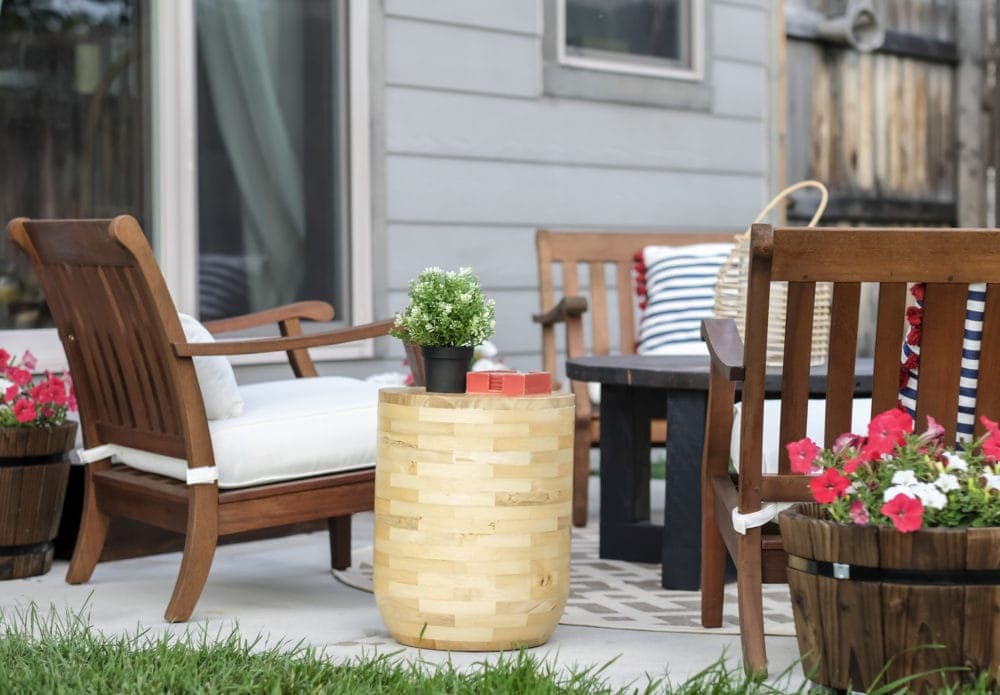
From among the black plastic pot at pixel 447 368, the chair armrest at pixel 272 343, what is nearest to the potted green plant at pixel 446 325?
the black plastic pot at pixel 447 368

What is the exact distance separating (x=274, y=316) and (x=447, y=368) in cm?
128

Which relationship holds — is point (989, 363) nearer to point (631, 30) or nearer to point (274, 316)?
point (274, 316)

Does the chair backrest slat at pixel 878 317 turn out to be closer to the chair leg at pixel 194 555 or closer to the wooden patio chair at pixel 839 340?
the wooden patio chair at pixel 839 340

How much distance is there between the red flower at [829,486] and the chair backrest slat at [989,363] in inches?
17.1

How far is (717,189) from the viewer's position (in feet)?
21.0

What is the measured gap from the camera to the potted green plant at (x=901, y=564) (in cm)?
235

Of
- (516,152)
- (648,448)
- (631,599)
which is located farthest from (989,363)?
(516,152)

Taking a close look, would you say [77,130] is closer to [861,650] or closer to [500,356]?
[500,356]

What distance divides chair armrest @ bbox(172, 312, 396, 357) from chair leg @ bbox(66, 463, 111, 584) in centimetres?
58

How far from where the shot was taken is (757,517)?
2744mm

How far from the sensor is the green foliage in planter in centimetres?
302

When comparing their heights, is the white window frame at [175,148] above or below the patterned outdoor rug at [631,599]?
above

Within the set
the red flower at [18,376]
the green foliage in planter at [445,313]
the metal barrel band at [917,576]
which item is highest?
the green foliage in planter at [445,313]

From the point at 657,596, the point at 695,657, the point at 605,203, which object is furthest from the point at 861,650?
the point at 605,203
